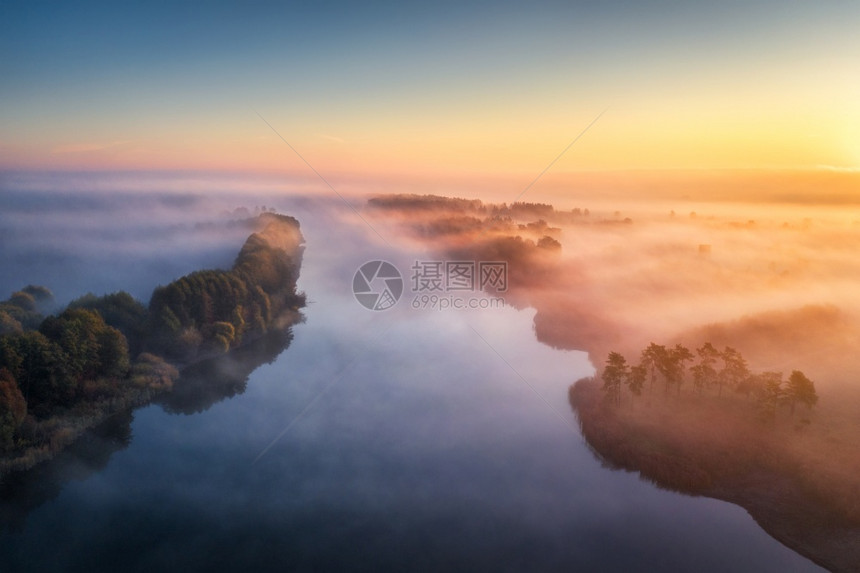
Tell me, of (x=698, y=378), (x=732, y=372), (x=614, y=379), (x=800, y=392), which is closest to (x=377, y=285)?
(x=614, y=379)

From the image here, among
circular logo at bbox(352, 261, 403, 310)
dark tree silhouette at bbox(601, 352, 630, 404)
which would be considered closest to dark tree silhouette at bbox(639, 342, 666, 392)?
dark tree silhouette at bbox(601, 352, 630, 404)

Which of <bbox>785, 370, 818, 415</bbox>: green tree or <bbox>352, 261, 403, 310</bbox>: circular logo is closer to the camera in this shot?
<bbox>785, 370, 818, 415</bbox>: green tree

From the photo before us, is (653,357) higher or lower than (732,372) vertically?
higher

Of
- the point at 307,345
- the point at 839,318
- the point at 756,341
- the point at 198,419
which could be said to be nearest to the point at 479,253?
the point at 307,345

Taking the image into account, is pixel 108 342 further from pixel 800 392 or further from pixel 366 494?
pixel 800 392

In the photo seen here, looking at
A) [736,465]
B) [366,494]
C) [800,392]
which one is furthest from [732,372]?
[366,494]

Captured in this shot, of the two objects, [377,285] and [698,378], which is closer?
[698,378]

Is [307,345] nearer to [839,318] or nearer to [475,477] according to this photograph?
[475,477]

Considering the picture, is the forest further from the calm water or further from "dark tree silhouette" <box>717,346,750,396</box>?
"dark tree silhouette" <box>717,346,750,396</box>
